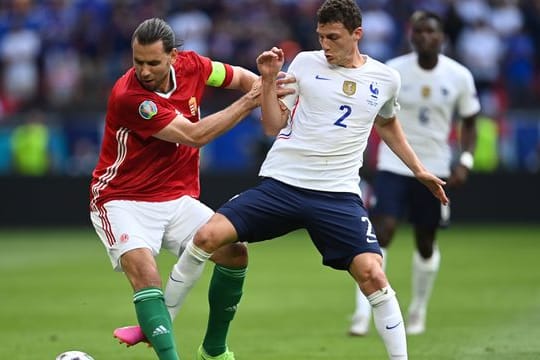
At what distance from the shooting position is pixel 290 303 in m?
12.9

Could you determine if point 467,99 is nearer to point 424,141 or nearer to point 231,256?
point 424,141

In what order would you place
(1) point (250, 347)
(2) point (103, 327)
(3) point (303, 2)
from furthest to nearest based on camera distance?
(3) point (303, 2), (2) point (103, 327), (1) point (250, 347)

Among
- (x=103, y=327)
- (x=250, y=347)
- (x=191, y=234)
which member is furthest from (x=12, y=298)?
(x=191, y=234)

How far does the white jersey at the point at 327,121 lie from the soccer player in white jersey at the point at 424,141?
3108 mm

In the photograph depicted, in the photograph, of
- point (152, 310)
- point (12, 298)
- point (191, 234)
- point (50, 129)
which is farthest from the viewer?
point (50, 129)

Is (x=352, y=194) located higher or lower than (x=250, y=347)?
higher

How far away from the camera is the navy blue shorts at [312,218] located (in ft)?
25.7

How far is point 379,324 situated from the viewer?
7809 millimetres

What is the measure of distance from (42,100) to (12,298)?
10.8 m

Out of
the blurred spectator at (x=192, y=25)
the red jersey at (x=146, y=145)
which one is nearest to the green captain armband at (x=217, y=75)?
the red jersey at (x=146, y=145)

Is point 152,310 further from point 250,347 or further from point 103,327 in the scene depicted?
point 103,327

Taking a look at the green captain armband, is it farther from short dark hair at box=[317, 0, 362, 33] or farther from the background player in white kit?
short dark hair at box=[317, 0, 362, 33]

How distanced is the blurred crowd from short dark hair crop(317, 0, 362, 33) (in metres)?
14.5

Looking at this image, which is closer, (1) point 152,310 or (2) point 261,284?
(1) point 152,310
